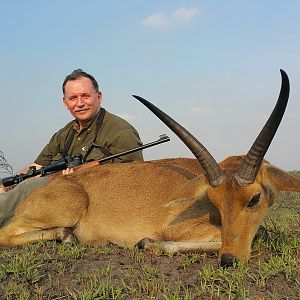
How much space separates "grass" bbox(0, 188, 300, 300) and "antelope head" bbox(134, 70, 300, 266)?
283 millimetres

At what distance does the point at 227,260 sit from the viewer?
4.77 meters

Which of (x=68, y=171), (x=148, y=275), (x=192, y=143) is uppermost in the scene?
(x=192, y=143)

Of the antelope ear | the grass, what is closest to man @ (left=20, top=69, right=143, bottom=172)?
the grass

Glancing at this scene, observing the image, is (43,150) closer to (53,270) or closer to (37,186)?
(37,186)

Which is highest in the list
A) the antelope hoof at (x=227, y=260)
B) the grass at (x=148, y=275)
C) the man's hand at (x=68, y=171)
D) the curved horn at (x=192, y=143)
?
the curved horn at (x=192, y=143)

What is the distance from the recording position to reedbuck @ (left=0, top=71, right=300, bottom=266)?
5057 millimetres

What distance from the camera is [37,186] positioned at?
7617 millimetres

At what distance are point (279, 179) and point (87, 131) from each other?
15.4 feet

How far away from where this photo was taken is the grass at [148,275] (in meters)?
3.97

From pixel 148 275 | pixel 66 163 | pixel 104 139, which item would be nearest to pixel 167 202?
pixel 148 275

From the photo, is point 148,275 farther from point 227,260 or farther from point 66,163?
point 66,163

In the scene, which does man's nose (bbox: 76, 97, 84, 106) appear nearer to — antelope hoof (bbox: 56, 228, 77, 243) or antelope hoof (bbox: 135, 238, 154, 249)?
antelope hoof (bbox: 56, 228, 77, 243)

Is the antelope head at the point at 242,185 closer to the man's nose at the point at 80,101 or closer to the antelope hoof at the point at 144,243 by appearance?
the antelope hoof at the point at 144,243

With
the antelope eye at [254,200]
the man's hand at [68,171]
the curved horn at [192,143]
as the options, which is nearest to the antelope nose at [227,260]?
the antelope eye at [254,200]
